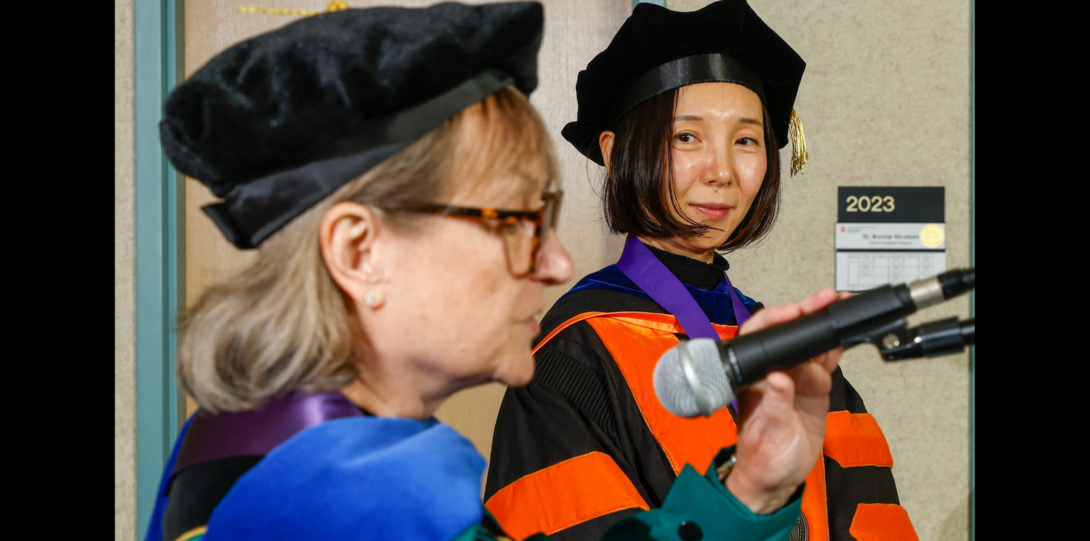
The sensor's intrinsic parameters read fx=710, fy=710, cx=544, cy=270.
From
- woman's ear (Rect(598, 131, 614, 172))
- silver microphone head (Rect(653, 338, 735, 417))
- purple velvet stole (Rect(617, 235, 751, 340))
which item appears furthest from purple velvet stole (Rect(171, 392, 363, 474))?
woman's ear (Rect(598, 131, 614, 172))

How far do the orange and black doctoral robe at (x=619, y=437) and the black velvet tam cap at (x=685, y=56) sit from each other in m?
0.36

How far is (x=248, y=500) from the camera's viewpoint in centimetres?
63

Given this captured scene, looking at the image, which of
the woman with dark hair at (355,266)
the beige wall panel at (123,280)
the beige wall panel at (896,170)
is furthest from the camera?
the beige wall panel at (896,170)

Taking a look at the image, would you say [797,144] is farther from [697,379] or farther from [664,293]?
[697,379]

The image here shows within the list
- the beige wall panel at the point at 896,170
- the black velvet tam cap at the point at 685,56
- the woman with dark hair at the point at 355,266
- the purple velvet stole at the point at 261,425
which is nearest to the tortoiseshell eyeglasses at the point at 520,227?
the woman with dark hair at the point at 355,266

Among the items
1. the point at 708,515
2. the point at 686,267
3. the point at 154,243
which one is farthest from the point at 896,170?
the point at 154,243

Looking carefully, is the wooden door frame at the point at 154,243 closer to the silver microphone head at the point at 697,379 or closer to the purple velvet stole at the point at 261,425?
the purple velvet stole at the point at 261,425

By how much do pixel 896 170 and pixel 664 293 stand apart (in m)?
1.33

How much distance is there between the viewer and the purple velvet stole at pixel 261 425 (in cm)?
69

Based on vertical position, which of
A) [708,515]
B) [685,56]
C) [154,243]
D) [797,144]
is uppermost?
[685,56]

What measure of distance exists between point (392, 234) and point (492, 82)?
0.21 metres

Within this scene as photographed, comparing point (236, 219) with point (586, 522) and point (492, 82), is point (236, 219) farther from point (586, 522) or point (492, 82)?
point (586, 522)

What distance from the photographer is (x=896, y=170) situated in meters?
2.35

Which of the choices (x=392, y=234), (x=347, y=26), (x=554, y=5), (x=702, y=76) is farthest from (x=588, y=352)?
(x=554, y=5)
